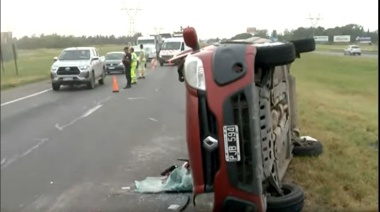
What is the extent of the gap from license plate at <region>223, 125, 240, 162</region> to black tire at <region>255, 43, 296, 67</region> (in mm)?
521

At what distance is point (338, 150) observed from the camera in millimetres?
6762

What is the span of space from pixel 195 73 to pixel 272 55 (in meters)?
0.53

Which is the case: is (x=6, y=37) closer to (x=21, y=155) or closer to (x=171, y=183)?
(x=21, y=155)

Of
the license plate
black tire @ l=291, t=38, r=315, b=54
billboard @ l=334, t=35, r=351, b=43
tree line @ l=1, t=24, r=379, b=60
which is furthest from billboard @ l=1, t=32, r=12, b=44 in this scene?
black tire @ l=291, t=38, r=315, b=54

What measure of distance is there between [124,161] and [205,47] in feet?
8.93

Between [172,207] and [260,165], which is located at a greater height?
[260,165]

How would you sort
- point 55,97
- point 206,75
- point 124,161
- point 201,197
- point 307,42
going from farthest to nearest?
1. point 55,97
2. point 124,161
3. point 307,42
4. point 201,197
5. point 206,75

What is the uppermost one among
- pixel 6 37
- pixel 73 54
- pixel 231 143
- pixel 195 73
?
pixel 6 37

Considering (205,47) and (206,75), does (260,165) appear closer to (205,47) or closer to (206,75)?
(206,75)

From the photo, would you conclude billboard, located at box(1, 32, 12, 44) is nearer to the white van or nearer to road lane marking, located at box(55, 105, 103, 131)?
the white van

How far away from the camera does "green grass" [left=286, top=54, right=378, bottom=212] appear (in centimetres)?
467

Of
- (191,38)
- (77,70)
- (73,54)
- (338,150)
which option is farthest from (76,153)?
(77,70)

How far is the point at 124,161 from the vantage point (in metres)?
6.23

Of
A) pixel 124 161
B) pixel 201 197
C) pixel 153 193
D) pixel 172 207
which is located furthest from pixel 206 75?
pixel 124 161
